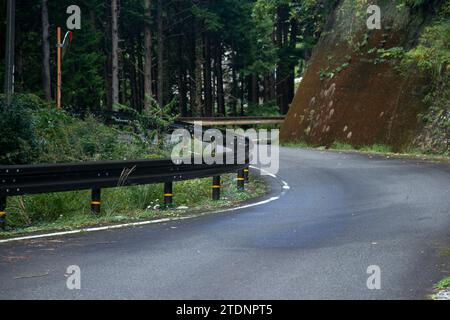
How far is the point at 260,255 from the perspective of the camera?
854 cm

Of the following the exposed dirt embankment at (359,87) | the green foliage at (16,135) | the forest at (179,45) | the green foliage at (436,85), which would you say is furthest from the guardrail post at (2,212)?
the forest at (179,45)

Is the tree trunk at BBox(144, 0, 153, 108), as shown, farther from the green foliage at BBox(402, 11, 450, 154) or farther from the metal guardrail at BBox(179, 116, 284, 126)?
the green foliage at BBox(402, 11, 450, 154)

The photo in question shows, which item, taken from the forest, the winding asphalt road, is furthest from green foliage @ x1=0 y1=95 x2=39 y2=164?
the forest

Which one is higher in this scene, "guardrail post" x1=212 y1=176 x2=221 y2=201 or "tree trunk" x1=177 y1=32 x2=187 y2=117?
"tree trunk" x1=177 y1=32 x2=187 y2=117

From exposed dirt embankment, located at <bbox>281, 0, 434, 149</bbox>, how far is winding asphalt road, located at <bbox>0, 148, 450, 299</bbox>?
14801 millimetres

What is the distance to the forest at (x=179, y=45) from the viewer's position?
1515 inches

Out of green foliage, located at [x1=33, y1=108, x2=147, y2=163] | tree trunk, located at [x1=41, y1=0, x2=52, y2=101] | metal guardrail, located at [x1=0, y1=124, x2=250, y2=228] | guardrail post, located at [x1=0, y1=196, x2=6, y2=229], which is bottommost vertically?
guardrail post, located at [x1=0, y1=196, x2=6, y2=229]

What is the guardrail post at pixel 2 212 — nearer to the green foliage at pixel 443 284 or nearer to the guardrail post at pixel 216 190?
the guardrail post at pixel 216 190

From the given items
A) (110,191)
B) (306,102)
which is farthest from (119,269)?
(306,102)

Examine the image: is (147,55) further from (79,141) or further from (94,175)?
(94,175)

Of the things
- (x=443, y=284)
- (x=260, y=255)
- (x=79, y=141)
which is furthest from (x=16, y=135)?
(x=443, y=284)

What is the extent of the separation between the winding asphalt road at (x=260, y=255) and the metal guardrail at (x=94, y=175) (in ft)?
4.61

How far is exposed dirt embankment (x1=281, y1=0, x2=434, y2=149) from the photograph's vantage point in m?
28.5

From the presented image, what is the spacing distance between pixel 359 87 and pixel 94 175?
22.5 metres
